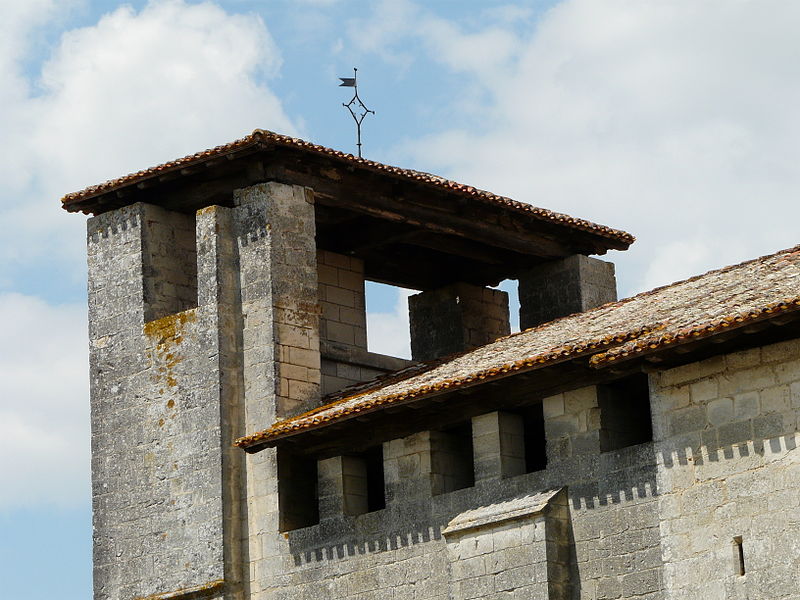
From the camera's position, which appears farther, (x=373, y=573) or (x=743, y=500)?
(x=373, y=573)

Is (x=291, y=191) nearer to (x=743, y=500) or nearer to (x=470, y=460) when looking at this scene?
(x=470, y=460)

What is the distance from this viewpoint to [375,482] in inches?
842

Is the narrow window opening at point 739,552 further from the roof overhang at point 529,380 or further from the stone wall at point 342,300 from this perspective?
the stone wall at point 342,300

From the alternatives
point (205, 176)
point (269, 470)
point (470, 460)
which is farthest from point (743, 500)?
point (205, 176)

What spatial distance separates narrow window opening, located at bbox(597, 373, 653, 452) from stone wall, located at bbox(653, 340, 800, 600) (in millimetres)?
717

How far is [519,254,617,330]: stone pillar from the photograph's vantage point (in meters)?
24.9

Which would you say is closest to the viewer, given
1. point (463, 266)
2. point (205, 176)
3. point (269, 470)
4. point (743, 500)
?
point (743, 500)

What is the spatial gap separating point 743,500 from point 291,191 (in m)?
7.47

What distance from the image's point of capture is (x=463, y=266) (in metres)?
25.6

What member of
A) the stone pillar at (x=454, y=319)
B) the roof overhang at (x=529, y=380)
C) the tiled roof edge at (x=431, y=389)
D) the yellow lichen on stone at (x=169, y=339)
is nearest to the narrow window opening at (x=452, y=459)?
the roof overhang at (x=529, y=380)

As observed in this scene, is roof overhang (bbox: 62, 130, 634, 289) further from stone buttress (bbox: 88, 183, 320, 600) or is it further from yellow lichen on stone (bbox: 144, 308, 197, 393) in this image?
yellow lichen on stone (bbox: 144, 308, 197, 393)

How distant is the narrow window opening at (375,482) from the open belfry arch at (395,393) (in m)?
0.03

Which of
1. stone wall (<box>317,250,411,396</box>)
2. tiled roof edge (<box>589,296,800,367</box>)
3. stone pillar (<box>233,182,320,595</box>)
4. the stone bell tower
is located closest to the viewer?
tiled roof edge (<box>589,296,800,367</box>)

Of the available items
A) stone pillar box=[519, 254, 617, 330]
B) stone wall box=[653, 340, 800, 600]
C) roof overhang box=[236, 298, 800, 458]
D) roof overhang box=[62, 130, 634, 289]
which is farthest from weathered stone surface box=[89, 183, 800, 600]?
stone pillar box=[519, 254, 617, 330]
